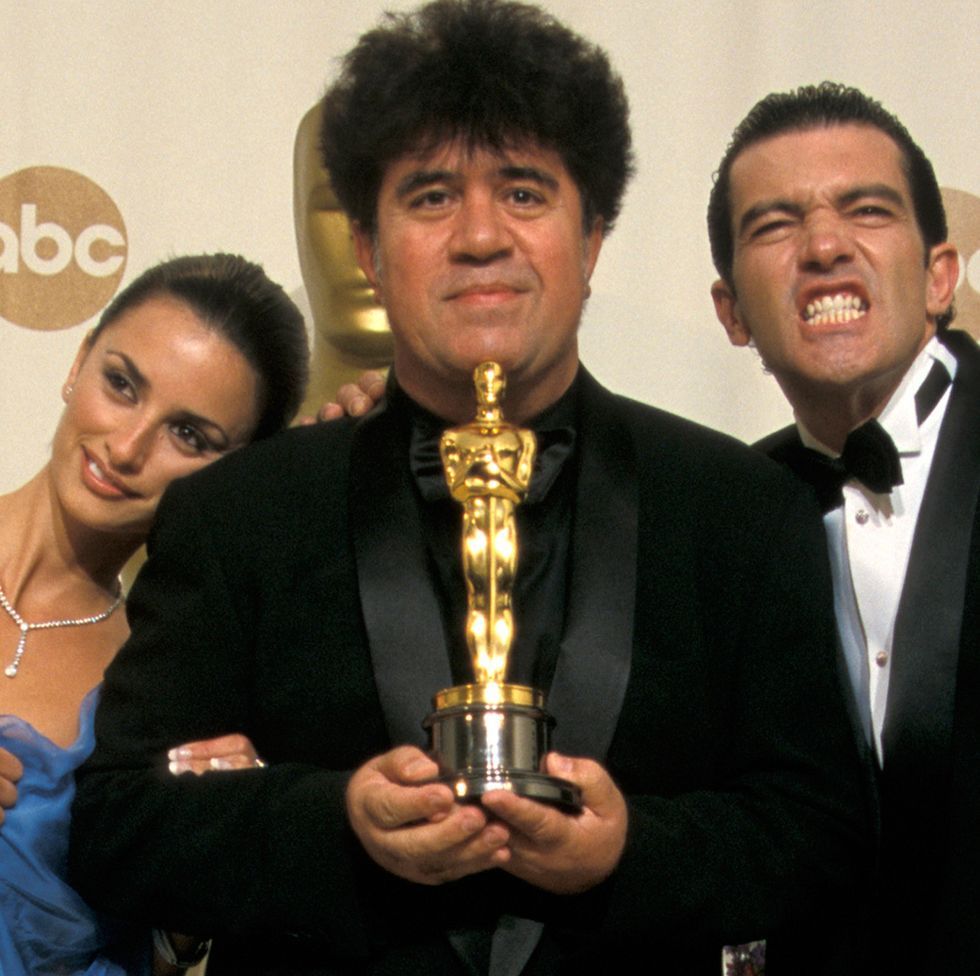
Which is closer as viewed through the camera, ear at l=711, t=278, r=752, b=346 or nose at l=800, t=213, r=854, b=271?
nose at l=800, t=213, r=854, b=271

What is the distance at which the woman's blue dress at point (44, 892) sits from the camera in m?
1.76

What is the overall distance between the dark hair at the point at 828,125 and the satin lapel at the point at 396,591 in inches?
28.1

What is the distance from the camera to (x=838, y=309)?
197cm

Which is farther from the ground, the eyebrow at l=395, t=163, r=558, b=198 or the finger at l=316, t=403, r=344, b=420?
the eyebrow at l=395, t=163, r=558, b=198

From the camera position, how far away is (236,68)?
2875 millimetres

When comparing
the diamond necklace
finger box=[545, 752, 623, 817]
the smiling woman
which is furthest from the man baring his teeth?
the diamond necklace

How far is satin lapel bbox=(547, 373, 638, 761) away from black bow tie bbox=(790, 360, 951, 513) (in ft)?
1.19

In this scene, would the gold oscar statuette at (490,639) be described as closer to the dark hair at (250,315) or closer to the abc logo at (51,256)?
the dark hair at (250,315)

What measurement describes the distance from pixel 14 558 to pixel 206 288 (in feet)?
1.21

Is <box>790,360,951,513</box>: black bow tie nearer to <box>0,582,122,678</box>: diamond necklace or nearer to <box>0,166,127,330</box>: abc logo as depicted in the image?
<box>0,582,122,678</box>: diamond necklace

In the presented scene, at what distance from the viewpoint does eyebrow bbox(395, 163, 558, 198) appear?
157 cm

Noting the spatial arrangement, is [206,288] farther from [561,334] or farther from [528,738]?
[528,738]

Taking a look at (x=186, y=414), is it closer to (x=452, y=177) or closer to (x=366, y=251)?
(x=366, y=251)

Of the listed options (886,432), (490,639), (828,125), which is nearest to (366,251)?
(490,639)
